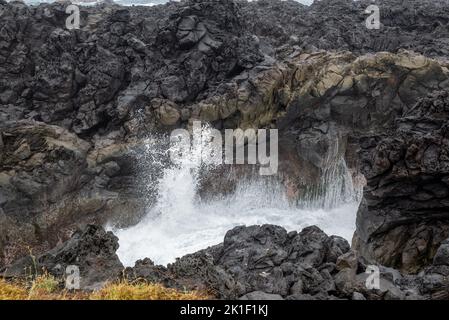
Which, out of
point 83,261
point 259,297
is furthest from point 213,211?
point 259,297

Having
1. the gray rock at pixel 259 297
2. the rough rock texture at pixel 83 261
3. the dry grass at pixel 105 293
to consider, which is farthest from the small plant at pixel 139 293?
the rough rock texture at pixel 83 261

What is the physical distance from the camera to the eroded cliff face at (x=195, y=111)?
19562 mm

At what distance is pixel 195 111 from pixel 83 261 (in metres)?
15.7

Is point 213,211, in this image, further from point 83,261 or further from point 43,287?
point 43,287

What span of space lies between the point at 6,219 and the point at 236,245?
1223 cm

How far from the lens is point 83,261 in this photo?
44.5 ft

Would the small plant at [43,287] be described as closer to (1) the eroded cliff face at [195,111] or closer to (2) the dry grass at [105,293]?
(2) the dry grass at [105,293]

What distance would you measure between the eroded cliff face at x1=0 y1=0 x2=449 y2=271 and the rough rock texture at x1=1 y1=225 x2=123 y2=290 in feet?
30.0

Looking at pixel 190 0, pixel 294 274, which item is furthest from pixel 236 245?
pixel 190 0

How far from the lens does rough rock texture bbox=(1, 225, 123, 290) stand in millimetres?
12794

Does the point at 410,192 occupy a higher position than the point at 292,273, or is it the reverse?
the point at 410,192
